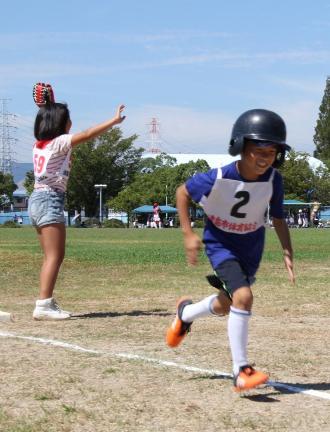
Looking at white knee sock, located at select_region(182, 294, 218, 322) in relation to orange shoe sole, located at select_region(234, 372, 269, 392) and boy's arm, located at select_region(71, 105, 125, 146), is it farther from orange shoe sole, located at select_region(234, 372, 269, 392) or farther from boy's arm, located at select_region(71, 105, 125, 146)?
boy's arm, located at select_region(71, 105, 125, 146)

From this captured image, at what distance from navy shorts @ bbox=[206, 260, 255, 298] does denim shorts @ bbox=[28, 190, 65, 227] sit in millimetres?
3124

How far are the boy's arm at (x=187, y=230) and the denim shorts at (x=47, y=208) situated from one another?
9.82 ft

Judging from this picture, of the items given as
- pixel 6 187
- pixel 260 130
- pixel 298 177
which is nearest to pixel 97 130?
pixel 260 130

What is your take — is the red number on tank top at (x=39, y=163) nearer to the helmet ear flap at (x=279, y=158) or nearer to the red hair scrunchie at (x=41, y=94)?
the red hair scrunchie at (x=41, y=94)

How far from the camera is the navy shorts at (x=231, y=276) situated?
4.78m

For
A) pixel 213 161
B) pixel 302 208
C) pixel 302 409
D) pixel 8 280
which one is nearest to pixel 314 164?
pixel 213 161

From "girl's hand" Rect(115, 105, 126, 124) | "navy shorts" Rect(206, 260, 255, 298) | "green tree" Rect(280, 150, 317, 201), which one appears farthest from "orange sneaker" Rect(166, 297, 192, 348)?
"green tree" Rect(280, 150, 317, 201)

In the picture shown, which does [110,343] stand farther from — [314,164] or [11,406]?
[314,164]

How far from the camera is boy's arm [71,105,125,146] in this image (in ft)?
22.9

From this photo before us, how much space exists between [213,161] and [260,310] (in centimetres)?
10033

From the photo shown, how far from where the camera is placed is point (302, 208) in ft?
272

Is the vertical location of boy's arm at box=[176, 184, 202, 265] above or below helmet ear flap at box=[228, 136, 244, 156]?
below

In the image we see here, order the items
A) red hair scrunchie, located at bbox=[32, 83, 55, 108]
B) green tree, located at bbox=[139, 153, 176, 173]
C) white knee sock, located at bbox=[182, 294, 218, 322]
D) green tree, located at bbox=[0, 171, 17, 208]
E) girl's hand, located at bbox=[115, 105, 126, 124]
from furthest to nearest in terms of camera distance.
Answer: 1. green tree, located at bbox=[139, 153, 176, 173]
2. green tree, located at bbox=[0, 171, 17, 208]
3. red hair scrunchie, located at bbox=[32, 83, 55, 108]
4. girl's hand, located at bbox=[115, 105, 126, 124]
5. white knee sock, located at bbox=[182, 294, 218, 322]

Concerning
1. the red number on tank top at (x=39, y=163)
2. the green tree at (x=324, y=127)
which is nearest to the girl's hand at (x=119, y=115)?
the red number on tank top at (x=39, y=163)
